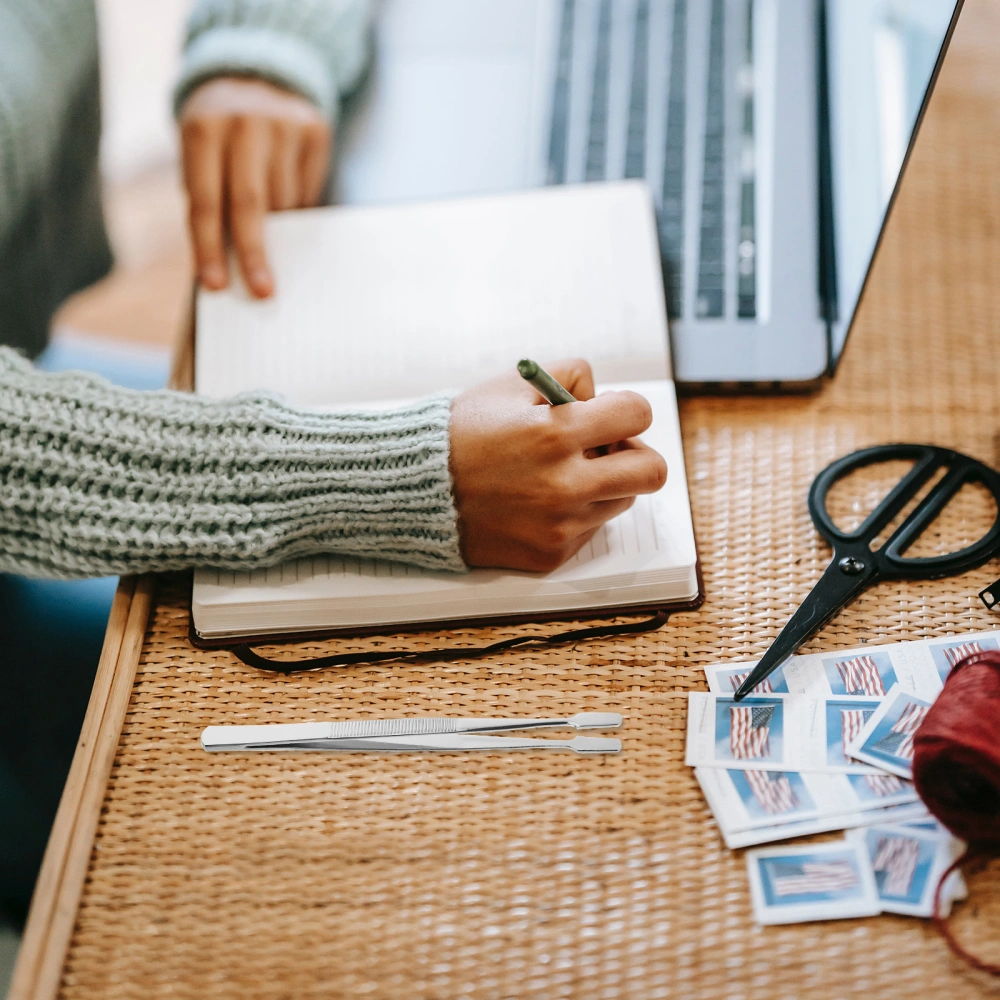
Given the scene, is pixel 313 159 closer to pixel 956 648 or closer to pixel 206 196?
pixel 206 196

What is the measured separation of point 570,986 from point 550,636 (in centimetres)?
19

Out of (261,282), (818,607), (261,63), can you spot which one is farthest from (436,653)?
(261,63)

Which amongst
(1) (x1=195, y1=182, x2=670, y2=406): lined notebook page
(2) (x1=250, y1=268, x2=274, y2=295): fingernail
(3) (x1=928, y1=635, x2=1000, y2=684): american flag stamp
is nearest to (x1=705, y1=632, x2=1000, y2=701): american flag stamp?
(3) (x1=928, y1=635, x2=1000, y2=684): american flag stamp

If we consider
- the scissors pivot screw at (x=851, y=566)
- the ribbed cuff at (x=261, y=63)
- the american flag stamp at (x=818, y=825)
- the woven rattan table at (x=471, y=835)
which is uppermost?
the ribbed cuff at (x=261, y=63)

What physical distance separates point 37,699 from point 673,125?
72cm

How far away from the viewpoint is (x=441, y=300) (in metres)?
0.69

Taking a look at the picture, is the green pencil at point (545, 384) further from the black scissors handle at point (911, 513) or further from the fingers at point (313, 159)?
the fingers at point (313, 159)

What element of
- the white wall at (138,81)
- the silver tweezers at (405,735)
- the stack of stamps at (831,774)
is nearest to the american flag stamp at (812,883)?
the stack of stamps at (831,774)

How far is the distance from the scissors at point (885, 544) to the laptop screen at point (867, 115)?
10 centimetres

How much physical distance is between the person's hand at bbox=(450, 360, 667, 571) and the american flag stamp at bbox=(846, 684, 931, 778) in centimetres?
18

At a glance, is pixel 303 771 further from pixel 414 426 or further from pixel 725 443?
pixel 725 443

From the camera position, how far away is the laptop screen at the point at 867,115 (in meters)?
0.56

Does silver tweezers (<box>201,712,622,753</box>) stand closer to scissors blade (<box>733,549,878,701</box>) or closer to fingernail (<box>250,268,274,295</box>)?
scissors blade (<box>733,549,878,701</box>)

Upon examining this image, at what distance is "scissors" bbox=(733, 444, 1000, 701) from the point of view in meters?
0.53
